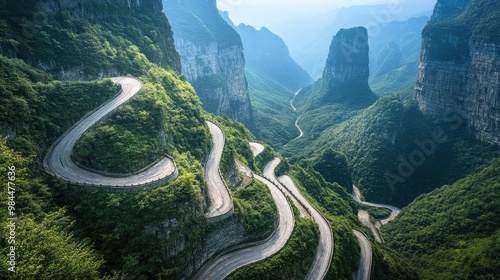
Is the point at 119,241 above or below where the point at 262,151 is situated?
above

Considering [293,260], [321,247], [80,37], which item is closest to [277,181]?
[321,247]

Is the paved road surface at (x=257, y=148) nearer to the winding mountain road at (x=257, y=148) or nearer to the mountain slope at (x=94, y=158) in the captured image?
the winding mountain road at (x=257, y=148)

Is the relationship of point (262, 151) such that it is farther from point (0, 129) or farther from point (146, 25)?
point (0, 129)

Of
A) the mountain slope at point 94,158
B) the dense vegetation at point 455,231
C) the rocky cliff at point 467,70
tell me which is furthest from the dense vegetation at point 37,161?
the rocky cliff at point 467,70

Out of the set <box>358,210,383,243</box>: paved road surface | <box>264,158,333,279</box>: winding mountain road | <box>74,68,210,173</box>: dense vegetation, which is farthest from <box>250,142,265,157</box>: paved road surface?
<box>358,210,383,243</box>: paved road surface

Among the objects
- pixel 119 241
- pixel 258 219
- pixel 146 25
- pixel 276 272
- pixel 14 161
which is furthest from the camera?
pixel 146 25

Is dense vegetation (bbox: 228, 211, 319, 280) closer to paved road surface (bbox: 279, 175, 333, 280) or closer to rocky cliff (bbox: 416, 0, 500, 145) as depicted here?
paved road surface (bbox: 279, 175, 333, 280)

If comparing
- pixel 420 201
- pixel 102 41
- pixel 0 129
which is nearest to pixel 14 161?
pixel 0 129
